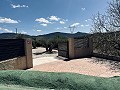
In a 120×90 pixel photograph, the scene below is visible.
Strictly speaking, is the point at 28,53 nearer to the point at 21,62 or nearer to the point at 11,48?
the point at 21,62

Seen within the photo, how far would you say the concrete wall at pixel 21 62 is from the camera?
423 inches

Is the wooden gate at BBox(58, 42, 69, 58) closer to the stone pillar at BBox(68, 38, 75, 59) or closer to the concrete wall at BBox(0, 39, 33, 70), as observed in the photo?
the stone pillar at BBox(68, 38, 75, 59)

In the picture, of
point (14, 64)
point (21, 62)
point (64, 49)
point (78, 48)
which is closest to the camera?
point (14, 64)

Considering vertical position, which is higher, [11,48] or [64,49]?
[11,48]

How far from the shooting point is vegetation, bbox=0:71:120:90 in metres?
2.17

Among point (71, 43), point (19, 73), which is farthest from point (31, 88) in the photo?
point (71, 43)

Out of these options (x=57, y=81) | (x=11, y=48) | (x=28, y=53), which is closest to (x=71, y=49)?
(x=28, y=53)

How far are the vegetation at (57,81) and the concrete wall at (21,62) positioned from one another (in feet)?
25.9

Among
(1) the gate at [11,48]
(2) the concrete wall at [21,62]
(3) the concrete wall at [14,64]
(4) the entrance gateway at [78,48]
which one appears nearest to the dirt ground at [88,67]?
(2) the concrete wall at [21,62]

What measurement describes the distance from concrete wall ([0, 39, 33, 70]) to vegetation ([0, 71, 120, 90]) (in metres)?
7.88

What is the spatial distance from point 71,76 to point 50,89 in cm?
30

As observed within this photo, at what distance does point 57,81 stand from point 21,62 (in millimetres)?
10535

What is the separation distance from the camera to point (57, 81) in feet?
7.82

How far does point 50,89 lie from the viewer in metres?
2.40
